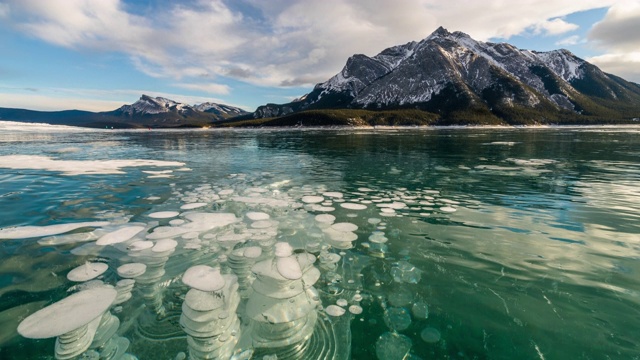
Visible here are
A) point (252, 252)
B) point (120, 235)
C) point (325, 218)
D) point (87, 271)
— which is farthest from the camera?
point (325, 218)

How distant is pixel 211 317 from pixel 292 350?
164cm

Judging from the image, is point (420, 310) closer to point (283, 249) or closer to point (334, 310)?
point (334, 310)

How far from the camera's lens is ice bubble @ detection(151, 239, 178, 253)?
8.25m

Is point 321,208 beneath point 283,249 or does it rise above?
above

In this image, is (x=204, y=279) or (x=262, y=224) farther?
(x=262, y=224)

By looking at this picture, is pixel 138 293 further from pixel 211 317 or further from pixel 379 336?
pixel 379 336

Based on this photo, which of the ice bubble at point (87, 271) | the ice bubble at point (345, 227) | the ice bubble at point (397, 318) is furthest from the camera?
the ice bubble at point (345, 227)

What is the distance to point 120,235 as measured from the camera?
30.6ft

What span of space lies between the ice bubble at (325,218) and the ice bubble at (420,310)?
17.2 ft

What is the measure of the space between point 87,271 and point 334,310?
6019 millimetres

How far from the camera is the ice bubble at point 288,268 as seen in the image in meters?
6.44

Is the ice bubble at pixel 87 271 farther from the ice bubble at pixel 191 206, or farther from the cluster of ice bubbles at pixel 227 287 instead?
the ice bubble at pixel 191 206

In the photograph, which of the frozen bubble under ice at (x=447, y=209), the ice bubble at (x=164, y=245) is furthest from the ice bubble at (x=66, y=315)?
the frozen bubble under ice at (x=447, y=209)

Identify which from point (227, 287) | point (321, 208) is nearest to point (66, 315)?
point (227, 287)
